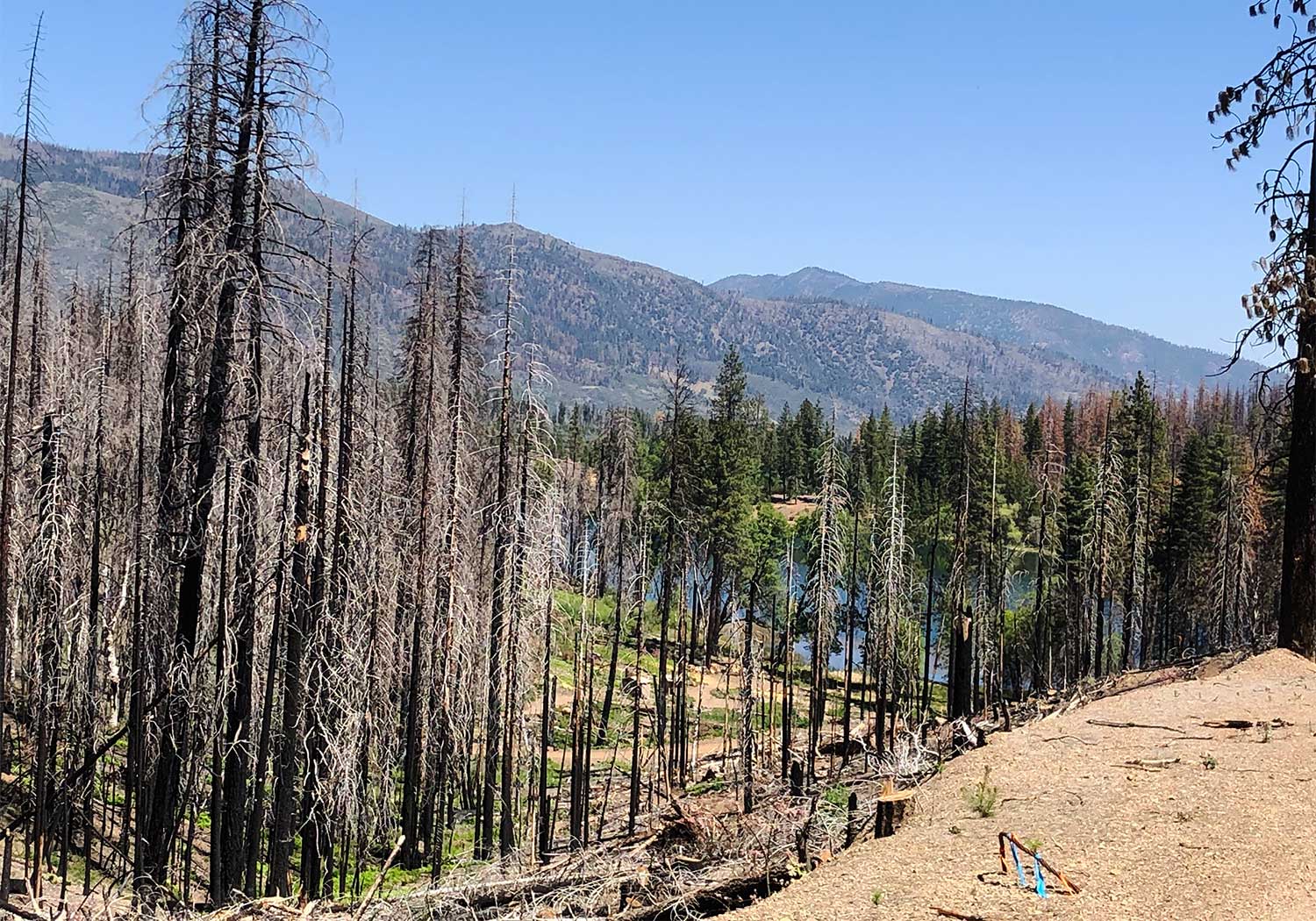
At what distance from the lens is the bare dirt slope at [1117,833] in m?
6.99

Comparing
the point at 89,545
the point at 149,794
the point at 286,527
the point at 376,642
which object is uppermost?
the point at 286,527

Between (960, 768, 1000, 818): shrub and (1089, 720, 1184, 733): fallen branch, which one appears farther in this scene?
(1089, 720, 1184, 733): fallen branch

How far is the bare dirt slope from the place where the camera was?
6.99 meters

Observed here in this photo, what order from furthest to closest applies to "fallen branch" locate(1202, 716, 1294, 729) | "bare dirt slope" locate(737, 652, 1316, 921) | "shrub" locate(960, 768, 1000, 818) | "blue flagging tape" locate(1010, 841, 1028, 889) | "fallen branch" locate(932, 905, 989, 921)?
"fallen branch" locate(1202, 716, 1294, 729), "shrub" locate(960, 768, 1000, 818), "blue flagging tape" locate(1010, 841, 1028, 889), "bare dirt slope" locate(737, 652, 1316, 921), "fallen branch" locate(932, 905, 989, 921)

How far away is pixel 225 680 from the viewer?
40.6 ft

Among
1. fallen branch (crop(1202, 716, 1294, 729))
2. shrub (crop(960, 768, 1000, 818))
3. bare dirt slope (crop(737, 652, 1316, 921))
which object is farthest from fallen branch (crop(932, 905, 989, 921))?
fallen branch (crop(1202, 716, 1294, 729))

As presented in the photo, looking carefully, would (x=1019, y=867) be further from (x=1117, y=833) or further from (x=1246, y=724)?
(x=1246, y=724)

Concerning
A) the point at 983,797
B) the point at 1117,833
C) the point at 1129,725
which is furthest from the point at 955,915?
the point at 1129,725

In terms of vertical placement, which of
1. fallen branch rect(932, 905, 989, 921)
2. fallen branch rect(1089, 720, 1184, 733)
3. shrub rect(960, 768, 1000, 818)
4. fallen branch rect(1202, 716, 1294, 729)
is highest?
fallen branch rect(1202, 716, 1294, 729)

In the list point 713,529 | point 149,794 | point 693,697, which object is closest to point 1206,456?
point 713,529

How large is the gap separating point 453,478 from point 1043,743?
42.9 feet

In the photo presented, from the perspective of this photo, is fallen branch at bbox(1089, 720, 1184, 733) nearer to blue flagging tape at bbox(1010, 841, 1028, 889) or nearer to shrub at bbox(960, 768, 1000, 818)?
shrub at bbox(960, 768, 1000, 818)

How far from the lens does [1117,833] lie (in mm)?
8023

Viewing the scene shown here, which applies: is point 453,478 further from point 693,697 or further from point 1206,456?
point 1206,456
